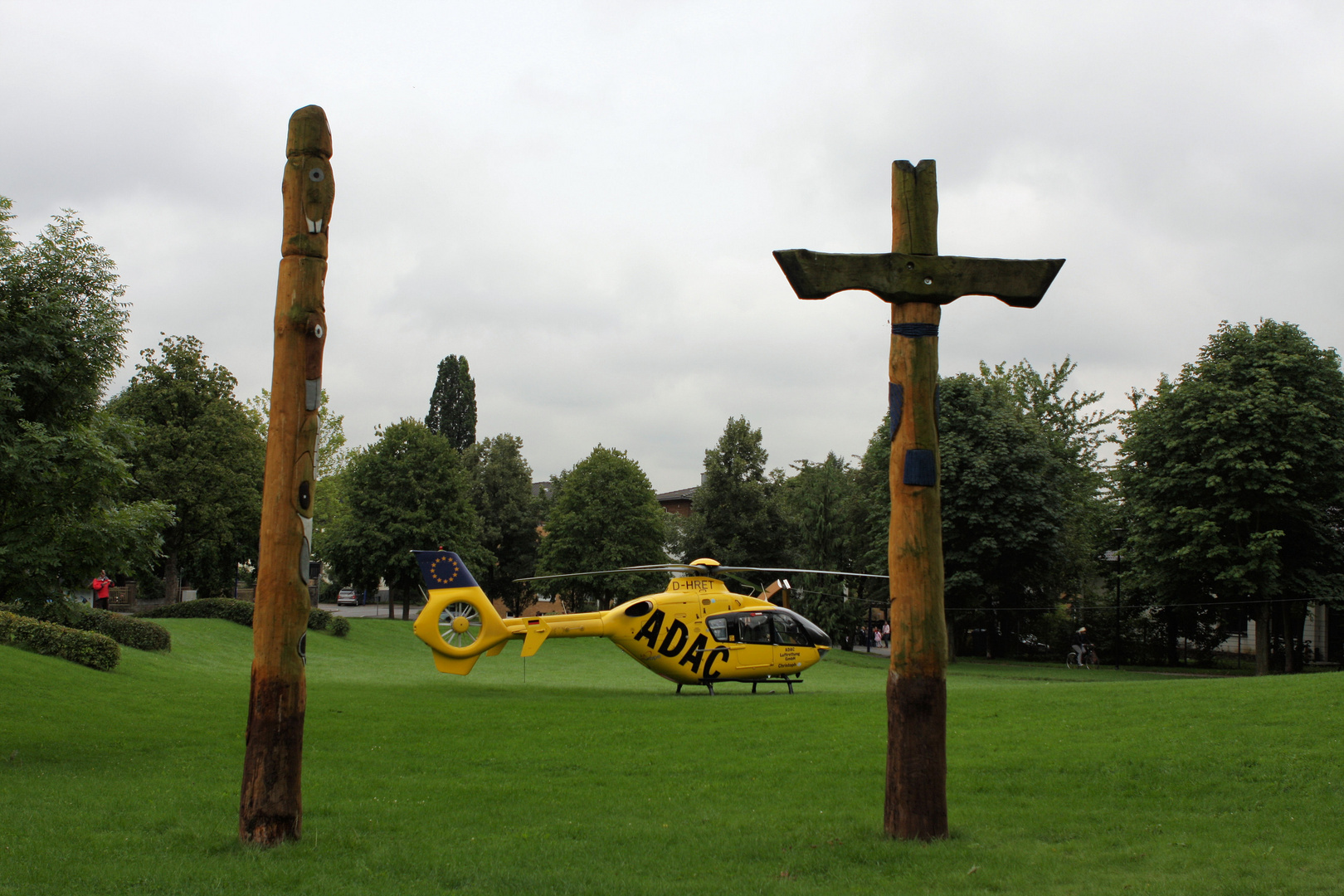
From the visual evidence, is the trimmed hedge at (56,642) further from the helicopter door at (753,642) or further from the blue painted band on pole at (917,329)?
the blue painted band on pole at (917,329)

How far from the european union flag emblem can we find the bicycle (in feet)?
86.7

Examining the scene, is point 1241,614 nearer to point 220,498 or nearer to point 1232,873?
point 1232,873

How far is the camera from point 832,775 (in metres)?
10.7

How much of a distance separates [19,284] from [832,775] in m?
11.0

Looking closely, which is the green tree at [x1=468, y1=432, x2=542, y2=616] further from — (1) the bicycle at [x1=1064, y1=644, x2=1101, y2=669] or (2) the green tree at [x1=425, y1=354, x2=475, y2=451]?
(1) the bicycle at [x1=1064, y1=644, x2=1101, y2=669]

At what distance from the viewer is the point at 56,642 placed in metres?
22.1

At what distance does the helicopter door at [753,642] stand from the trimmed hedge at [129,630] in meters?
17.0

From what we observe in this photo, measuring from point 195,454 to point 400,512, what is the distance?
36.8 ft

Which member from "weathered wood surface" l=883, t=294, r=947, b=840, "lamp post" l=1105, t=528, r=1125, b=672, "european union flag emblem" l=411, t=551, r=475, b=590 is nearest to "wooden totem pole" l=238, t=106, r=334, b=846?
"weathered wood surface" l=883, t=294, r=947, b=840

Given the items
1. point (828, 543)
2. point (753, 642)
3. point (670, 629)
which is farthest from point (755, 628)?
point (828, 543)

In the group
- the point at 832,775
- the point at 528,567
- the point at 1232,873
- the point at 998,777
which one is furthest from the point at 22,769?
the point at 528,567

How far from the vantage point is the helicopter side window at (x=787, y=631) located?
23.3 meters

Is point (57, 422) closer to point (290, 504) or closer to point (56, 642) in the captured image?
point (290, 504)

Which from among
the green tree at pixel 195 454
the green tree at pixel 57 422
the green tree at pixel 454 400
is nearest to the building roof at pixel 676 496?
the green tree at pixel 454 400
